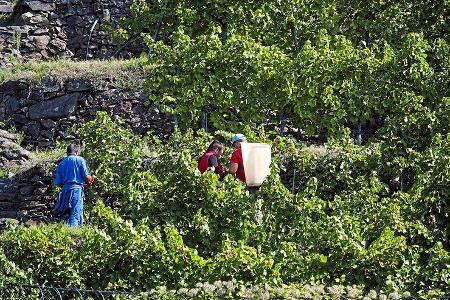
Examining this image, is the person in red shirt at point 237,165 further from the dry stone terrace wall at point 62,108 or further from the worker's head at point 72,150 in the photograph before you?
the dry stone terrace wall at point 62,108

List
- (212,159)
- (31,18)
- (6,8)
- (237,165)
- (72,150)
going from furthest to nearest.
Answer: (6,8), (31,18), (72,150), (212,159), (237,165)

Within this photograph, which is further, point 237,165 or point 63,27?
point 63,27

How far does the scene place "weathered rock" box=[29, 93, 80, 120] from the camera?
1881 cm

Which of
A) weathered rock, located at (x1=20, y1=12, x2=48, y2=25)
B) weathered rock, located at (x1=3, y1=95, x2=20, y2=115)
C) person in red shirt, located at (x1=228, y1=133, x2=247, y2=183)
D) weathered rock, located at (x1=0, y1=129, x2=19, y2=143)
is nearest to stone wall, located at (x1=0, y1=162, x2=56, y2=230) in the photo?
weathered rock, located at (x1=0, y1=129, x2=19, y2=143)

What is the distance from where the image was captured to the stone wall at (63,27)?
2103cm

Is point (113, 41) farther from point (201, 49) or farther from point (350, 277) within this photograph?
point (350, 277)

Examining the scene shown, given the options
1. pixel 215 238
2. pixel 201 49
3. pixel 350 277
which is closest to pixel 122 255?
pixel 215 238

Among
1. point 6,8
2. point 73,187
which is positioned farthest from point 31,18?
point 73,187

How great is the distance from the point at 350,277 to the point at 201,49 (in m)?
5.37

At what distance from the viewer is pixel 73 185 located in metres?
14.6

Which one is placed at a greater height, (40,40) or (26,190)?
(40,40)

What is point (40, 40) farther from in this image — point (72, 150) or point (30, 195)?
point (72, 150)

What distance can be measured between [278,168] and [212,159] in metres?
0.77

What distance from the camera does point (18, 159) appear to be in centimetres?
1769
